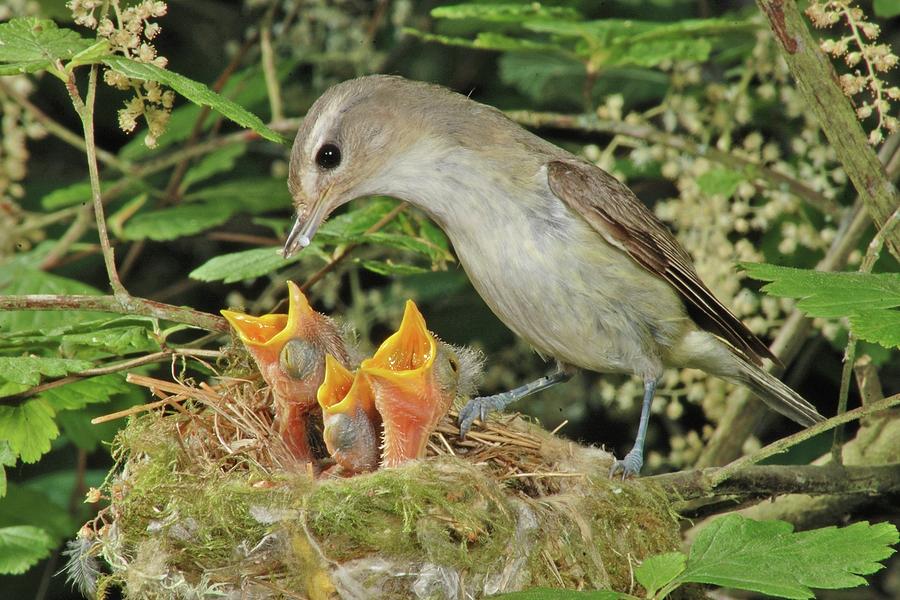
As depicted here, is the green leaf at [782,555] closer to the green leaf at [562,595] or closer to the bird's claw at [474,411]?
the green leaf at [562,595]

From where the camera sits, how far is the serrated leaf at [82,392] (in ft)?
10.7

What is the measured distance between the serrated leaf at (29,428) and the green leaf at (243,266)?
2.26 ft

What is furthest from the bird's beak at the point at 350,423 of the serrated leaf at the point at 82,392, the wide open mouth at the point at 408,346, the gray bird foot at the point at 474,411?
the serrated leaf at the point at 82,392

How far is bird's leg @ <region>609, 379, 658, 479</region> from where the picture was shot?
3.29 m

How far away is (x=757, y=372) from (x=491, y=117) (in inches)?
54.0

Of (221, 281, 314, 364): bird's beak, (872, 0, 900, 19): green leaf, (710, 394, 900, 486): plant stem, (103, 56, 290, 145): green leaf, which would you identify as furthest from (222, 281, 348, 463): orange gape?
(872, 0, 900, 19): green leaf

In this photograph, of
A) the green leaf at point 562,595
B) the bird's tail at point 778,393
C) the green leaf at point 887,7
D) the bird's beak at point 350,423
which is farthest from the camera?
the bird's tail at point 778,393

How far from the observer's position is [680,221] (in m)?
4.58

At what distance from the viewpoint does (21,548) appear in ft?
12.3

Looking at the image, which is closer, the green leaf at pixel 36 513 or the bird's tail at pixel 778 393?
the bird's tail at pixel 778 393

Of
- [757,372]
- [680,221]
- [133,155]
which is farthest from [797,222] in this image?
[133,155]

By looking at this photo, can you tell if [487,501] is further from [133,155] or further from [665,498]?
[133,155]

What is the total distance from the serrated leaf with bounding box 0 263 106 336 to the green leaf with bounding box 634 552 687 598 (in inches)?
84.1

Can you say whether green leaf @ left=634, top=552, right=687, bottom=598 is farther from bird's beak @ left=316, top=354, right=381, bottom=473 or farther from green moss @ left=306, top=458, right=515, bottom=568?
bird's beak @ left=316, top=354, right=381, bottom=473
